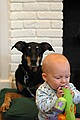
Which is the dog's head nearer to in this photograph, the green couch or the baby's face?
the green couch

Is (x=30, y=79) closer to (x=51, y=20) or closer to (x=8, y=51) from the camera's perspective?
(x=8, y=51)

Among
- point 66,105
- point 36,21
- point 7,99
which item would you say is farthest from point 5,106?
point 36,21

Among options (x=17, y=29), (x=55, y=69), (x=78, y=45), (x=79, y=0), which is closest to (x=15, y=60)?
(x=17, y=29)

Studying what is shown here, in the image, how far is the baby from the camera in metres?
1.29

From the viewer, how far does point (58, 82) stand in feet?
4.25

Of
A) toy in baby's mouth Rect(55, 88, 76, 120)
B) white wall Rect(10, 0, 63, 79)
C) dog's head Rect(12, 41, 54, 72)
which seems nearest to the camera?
toy in baby's mouth Rect(55, 88, 76, 120)

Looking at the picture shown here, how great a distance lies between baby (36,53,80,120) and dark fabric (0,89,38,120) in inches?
12.0

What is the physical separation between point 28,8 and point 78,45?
547 mm

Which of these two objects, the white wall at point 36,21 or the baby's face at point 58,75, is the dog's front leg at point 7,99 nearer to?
the white wall at point 36,21

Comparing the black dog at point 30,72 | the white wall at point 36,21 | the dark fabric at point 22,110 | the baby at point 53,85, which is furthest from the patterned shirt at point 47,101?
the white wall at point 36,21

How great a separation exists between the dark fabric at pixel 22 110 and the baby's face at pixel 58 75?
0.42 meters

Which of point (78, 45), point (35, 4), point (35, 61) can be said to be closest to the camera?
point (35, 61)

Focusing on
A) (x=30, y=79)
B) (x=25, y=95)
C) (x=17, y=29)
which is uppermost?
(x=17, y=29)

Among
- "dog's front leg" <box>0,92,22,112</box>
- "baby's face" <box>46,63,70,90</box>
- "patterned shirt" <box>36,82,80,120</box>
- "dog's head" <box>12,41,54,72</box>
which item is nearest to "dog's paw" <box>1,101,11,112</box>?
"dog's front leg" <box>0,92,22,112</box>
